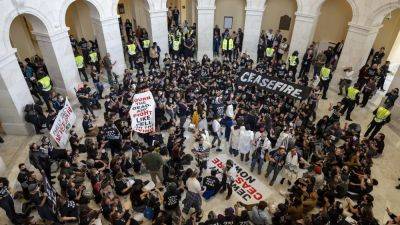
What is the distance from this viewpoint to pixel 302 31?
16078 millimetres

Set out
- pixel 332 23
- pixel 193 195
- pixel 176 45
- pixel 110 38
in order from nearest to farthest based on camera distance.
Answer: pixel 193 195, pixel 110 38, pixel 176 45, pixel 332 23

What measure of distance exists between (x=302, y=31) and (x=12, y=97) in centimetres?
1372

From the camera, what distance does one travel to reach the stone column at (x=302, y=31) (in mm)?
15659

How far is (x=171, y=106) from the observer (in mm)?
12172

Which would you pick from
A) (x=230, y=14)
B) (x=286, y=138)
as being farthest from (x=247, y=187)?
(x=230, y=14)

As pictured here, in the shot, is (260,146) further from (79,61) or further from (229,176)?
(79,61)

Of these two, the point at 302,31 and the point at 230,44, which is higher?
the point at 302,31

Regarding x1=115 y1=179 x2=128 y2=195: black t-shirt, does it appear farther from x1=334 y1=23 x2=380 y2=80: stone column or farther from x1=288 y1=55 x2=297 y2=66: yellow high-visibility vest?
x1=334 y1=23 x2=380 y2=80: stone column

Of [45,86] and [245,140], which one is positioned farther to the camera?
[45,86]

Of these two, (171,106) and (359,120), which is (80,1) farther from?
(359,120)

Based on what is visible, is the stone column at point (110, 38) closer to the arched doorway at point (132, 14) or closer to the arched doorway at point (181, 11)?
the arched doorway at point (132, 14)

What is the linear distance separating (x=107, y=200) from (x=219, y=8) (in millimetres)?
14960

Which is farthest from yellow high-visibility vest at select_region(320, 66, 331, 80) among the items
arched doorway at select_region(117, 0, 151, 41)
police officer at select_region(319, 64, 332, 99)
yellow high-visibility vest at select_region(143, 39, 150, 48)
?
arched doorway at select_region(117, 0, 151, 41)

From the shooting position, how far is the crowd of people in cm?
771
